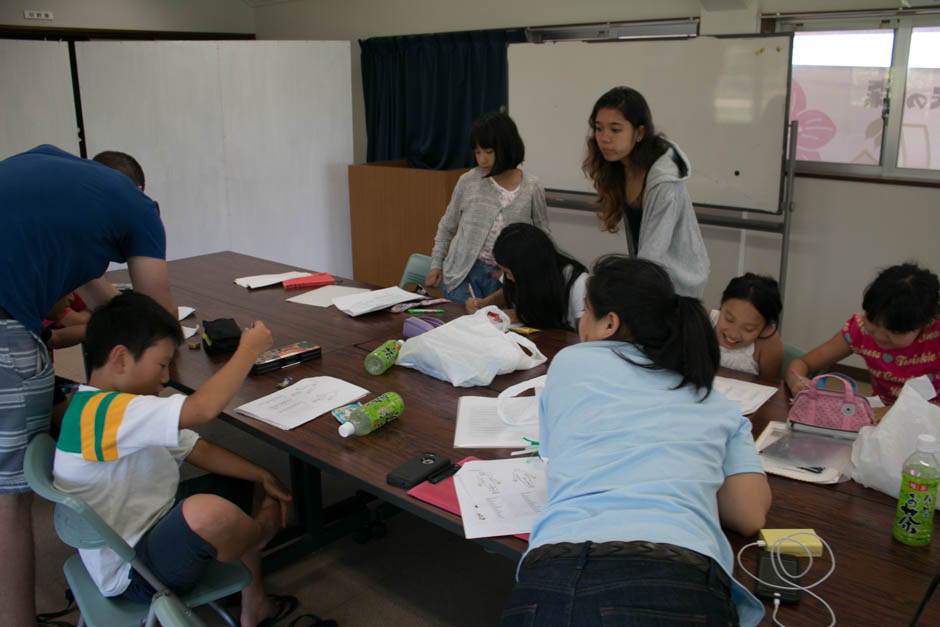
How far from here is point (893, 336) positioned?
2.03 metres

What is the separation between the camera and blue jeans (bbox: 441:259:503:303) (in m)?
3.18

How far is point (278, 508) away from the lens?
1.89m

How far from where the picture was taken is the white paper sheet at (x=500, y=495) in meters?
1.40

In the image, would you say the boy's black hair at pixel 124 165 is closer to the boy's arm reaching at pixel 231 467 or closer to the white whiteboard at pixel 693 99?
the boy's arm reaching at pixel 231 467

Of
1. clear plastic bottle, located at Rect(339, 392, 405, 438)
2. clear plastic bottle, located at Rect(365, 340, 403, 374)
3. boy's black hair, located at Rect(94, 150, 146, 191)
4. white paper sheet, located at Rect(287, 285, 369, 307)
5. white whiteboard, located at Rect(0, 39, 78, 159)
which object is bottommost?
→ clear plastic bottle, located at Rect(339, 392, 405, 438)

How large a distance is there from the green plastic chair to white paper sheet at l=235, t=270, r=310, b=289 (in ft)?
5.02

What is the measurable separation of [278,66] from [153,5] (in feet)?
4.61

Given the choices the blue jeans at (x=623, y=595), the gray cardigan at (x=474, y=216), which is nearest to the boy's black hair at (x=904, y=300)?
the blue jeans at (x=623, y=595)

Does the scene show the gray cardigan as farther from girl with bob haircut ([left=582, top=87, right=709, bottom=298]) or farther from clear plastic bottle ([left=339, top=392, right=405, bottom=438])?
clear plastic bottle ([left=339, top=392, right=405, bottom=438])

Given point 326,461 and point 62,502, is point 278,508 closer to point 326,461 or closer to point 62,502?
point 326,461

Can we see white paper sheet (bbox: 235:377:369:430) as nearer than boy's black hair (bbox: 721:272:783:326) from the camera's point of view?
Yes

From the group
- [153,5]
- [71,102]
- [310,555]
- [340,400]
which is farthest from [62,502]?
[153,5]

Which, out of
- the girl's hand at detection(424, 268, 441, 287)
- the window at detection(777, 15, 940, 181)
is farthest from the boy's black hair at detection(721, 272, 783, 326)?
the window at detection(777, 15, 940, 181)

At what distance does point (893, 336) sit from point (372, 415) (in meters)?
1.42
